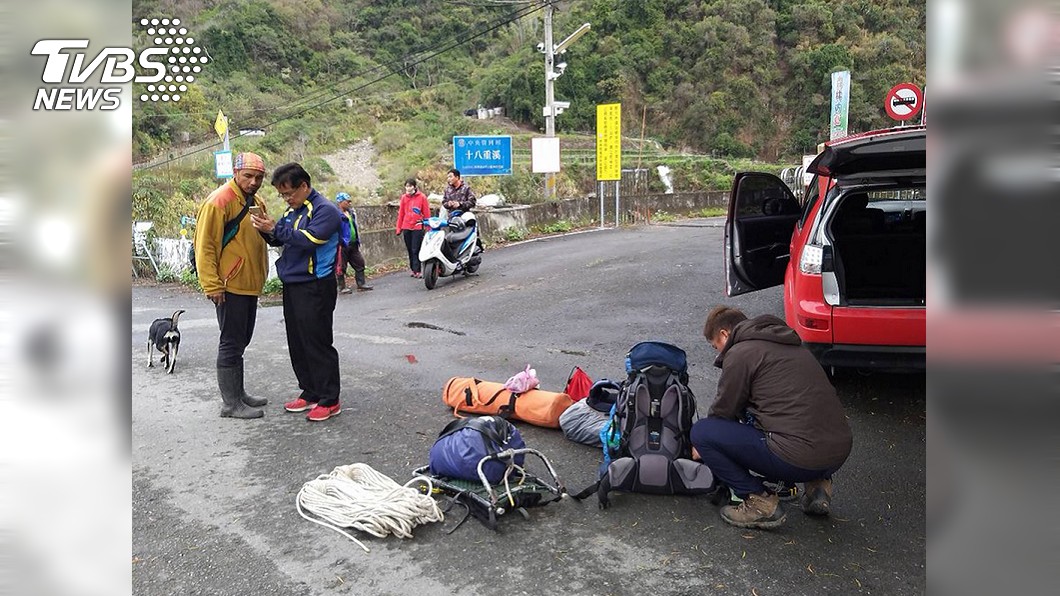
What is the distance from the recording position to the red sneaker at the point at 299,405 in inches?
200

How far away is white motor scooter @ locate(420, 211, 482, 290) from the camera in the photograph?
10.5 meters

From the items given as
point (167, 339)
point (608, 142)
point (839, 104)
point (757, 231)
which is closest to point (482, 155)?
point (608, 142)

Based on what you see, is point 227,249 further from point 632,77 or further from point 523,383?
point 632,77

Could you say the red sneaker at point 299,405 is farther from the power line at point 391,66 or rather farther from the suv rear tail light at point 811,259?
the power line at point 391,66

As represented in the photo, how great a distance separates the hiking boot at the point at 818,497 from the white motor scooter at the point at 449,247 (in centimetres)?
775

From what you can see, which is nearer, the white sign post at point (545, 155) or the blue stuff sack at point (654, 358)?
the blue stuff sack at point (654, 358)

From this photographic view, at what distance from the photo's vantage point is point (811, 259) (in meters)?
4.75

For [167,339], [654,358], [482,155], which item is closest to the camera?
[654,358]

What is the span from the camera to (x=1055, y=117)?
0.93 meters

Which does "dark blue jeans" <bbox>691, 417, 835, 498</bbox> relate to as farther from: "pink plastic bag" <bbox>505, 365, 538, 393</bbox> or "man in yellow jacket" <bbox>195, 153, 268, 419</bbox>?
"man in yellow jacket" <bbox>195, 153, 268, 419</bbox>

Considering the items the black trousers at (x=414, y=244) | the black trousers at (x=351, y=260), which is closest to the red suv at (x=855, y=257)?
the black trousers at (x=351, y=260)

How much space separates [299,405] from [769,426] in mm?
3351

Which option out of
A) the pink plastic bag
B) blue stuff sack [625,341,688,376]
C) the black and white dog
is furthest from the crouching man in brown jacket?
the black and white dog

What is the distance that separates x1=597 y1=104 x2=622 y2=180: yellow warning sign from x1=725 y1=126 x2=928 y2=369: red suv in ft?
38.3
